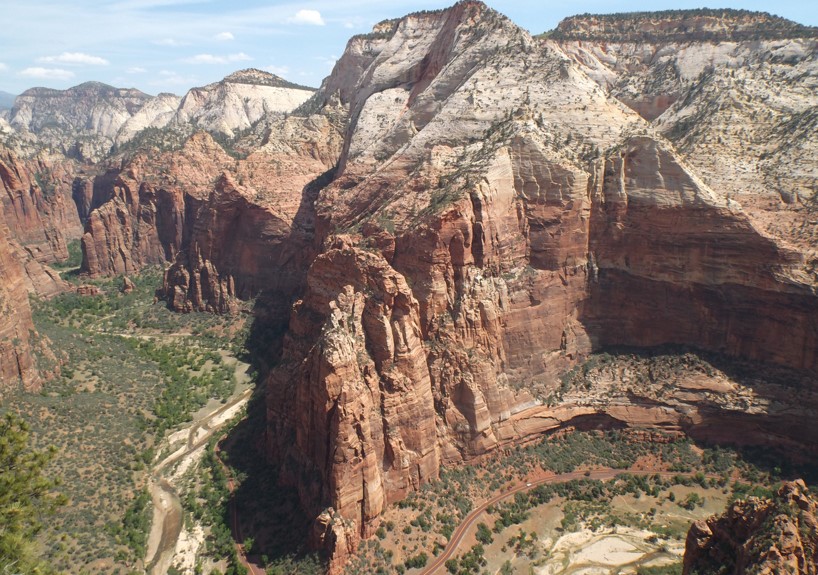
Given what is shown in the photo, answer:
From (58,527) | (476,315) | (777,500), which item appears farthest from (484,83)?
(58,527)

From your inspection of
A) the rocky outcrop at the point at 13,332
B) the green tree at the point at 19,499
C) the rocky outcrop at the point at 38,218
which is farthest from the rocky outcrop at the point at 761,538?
the rocky outcrop at the point at 38,218

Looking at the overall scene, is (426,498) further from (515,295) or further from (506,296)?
(515,295)

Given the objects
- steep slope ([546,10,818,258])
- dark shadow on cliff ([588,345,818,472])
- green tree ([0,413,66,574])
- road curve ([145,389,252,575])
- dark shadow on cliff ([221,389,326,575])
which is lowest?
road curve ([145,389,252,575])

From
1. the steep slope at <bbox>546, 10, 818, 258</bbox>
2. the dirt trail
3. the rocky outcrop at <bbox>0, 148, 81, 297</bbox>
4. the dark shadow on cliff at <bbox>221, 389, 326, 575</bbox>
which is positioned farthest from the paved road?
the rocky outcrop at <bbox>0, 148, 81, 297</bbox>

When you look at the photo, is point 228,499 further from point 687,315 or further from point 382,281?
point 687,315

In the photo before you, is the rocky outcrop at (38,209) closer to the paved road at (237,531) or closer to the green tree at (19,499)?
the paved road at (237,531)

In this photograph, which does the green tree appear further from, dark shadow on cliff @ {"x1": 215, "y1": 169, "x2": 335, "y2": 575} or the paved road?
the paved road
